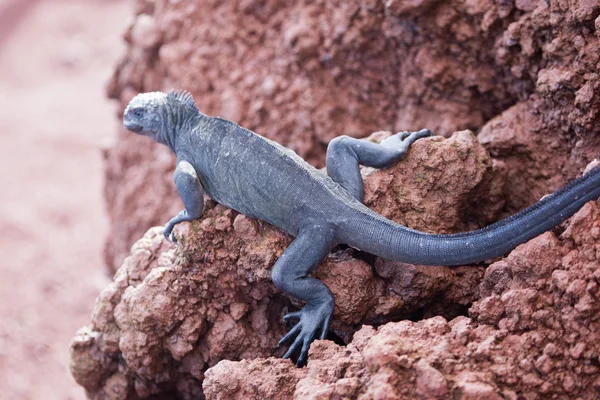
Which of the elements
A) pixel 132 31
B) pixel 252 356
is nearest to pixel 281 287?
pixel 252 356

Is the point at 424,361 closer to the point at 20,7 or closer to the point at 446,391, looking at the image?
the point at 446,391

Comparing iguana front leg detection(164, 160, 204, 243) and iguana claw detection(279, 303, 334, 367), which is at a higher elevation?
iguana front leg detection(164, 160, 204, 243)

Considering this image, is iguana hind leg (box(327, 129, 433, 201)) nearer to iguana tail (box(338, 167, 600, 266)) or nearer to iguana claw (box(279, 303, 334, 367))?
iguana tail (box(338, 167, 600, 266))

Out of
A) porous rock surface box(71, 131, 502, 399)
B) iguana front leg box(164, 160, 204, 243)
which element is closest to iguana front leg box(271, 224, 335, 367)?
porous rock surface box(71, 131, 502, 399)

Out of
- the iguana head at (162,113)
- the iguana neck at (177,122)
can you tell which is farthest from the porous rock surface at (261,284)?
the iguana head at (162,113)

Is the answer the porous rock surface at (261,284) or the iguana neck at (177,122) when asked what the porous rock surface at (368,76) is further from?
the iguana neck at (177,122)

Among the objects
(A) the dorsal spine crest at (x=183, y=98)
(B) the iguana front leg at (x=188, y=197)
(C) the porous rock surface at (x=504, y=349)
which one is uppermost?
(A) the dorsal spine crest at (x=183, y=98)

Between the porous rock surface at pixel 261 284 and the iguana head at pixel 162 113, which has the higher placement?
the iguana head at pixel 162 113

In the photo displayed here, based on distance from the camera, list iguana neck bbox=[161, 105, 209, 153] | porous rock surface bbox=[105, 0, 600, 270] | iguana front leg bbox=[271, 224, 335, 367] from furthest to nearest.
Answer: iguana neck bbox=[161, 105, 209, 153] < porous rock surface bbox=[105, 0, 600, 270] < iguana front leg bbox=[271, 224, 335, 367]
